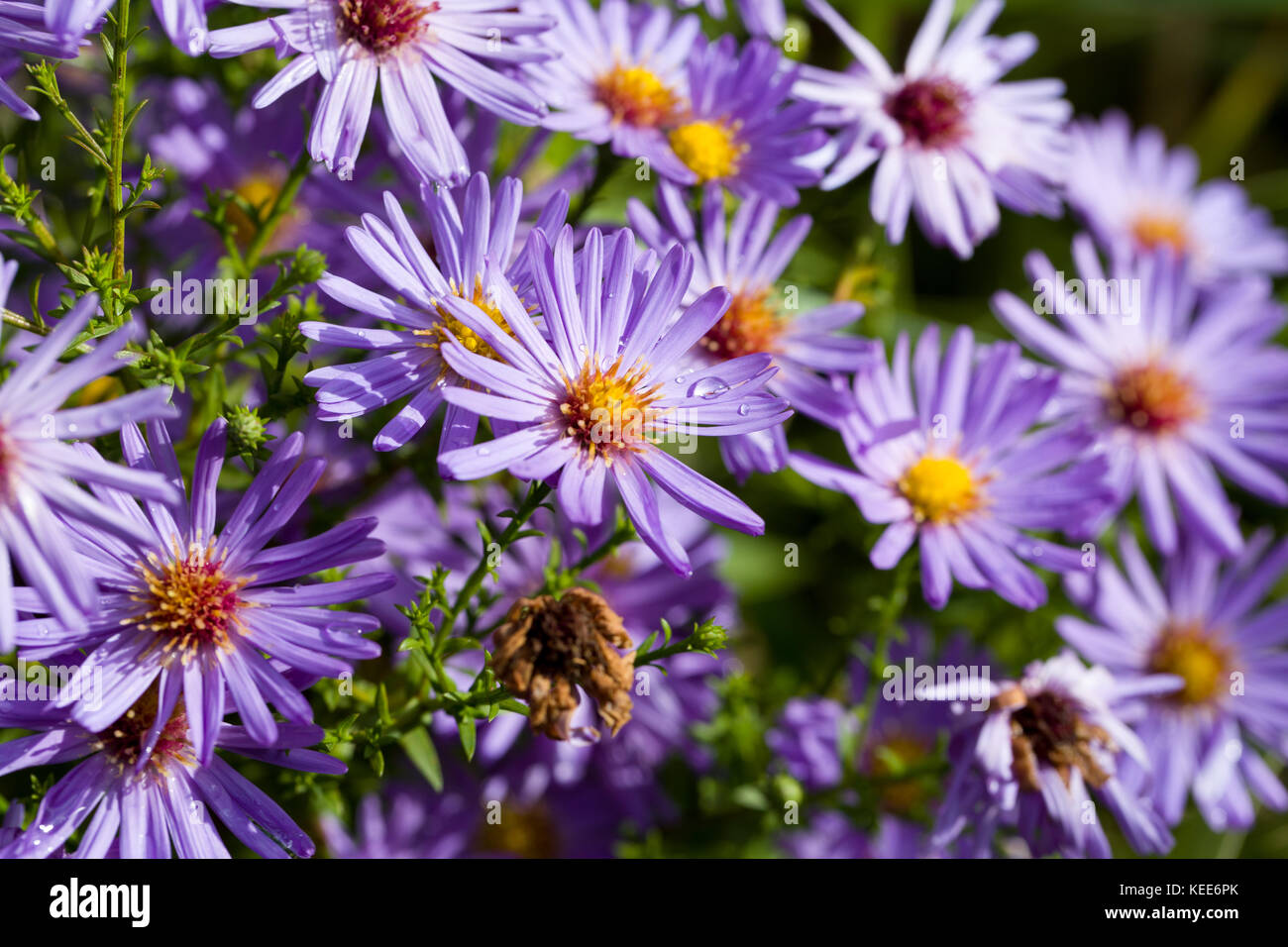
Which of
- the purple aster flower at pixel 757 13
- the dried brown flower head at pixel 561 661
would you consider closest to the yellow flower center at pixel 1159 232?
the purple aster flower at pixel 757 13

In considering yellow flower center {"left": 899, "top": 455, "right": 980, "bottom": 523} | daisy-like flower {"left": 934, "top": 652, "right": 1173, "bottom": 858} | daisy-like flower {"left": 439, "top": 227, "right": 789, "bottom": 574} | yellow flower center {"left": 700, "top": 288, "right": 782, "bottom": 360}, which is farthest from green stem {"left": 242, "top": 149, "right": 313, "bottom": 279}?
daisy-like flower {"left": 934, "top": 652, "right": 1173, "bottom": 858}

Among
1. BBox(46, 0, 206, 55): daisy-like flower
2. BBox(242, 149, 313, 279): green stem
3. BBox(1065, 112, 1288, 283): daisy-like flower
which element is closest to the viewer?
BBox(46, 0, 206, 55): daisy-like flower

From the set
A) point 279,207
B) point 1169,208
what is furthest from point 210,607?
point 1169,208

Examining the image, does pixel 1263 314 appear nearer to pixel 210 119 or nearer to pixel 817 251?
pixel 817 251

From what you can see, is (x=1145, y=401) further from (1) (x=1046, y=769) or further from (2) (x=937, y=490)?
(1) (x=1046, y=769)

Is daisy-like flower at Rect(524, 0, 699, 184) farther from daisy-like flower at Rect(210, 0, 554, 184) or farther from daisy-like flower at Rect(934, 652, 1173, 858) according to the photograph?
daisy-like flower at Rect(934, 652, 1173, 858)
